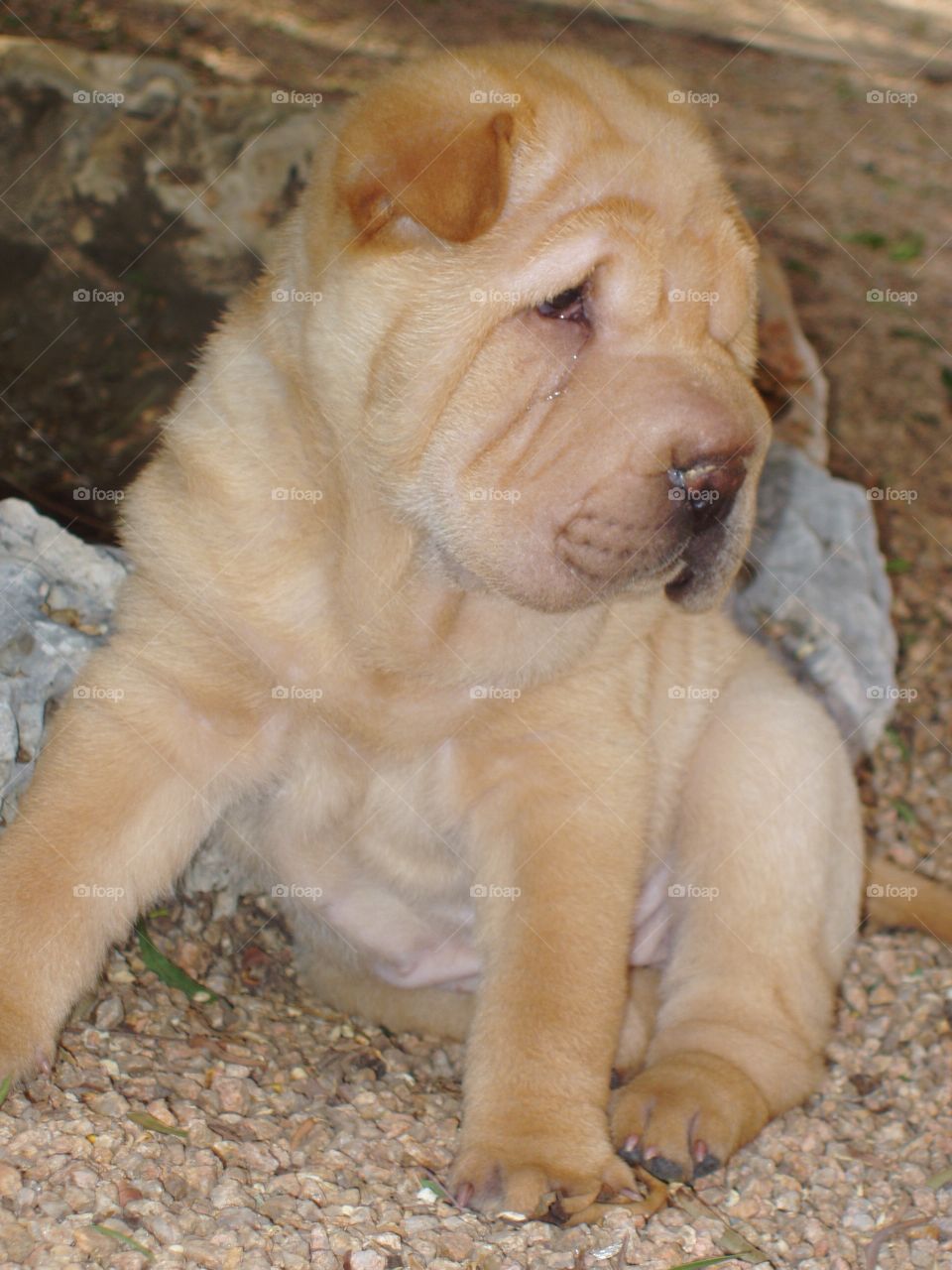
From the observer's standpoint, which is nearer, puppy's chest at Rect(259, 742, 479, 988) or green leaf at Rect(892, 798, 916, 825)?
puppy's chest at Rect(259, 742, 479, 988)

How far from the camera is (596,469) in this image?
3.52 m

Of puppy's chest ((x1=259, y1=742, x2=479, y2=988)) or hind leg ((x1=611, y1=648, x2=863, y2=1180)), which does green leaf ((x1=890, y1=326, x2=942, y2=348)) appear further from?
puppy's chest ((x1=259, y1=742, x2=479, y2=988))

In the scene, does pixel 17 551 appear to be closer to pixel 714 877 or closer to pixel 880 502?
pixel 714 877

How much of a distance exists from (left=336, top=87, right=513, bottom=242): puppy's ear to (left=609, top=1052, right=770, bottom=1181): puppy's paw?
7.90 ft

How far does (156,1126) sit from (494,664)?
1.51 metres

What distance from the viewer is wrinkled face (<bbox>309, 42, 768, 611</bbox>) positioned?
Answer: 349cm

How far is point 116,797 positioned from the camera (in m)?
4.13

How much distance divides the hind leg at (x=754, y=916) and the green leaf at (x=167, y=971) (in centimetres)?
134

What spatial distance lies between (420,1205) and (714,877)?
5.07ft

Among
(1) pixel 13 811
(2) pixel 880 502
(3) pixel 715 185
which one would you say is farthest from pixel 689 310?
(2) pixel 880 502

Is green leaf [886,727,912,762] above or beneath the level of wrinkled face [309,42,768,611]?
beneath

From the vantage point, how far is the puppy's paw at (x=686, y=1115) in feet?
13.2

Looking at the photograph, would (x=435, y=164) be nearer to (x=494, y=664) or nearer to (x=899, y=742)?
(x=494, y=664)

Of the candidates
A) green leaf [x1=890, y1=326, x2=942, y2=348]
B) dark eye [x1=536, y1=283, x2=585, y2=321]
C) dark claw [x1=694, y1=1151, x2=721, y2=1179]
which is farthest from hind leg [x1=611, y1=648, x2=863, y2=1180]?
green leaf [x1=890, y1=326, x2=942, y2=348]
